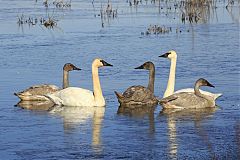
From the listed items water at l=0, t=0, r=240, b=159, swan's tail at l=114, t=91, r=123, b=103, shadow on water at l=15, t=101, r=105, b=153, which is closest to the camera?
water at l=0, t=0, r=240, b=159

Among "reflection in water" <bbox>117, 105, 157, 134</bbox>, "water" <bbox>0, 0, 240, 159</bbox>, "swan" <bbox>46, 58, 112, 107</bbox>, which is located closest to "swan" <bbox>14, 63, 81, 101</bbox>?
"water" <bbox>0, 0, 240, 159</bbox>

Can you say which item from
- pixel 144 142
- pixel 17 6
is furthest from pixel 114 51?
pixel 17 6

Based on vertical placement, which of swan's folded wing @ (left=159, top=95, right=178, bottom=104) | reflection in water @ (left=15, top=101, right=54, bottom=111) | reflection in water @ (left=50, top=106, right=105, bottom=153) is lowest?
reflection in water @ (left=15, top=101, right=54, bottom=111)

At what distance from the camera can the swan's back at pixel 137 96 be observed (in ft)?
44.0

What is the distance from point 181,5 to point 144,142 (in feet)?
66.0

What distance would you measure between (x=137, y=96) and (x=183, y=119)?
4.77ft

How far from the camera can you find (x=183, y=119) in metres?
12.2

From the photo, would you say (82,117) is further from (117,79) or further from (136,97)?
(117,79)

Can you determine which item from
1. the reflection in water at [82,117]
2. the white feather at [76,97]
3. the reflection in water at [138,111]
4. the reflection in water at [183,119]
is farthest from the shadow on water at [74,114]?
the reflection in water at [183,119]

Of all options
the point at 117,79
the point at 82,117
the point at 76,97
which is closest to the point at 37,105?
the point at 76,97

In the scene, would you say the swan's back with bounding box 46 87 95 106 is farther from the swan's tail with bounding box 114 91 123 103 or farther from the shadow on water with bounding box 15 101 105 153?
the swan's tail with bounding box 114 91 123 103

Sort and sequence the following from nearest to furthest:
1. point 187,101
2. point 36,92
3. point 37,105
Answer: point 187,101
point 37,105
point 36,92

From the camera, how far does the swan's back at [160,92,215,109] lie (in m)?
13.1

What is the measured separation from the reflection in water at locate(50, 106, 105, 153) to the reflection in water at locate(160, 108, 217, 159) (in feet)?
3.03
